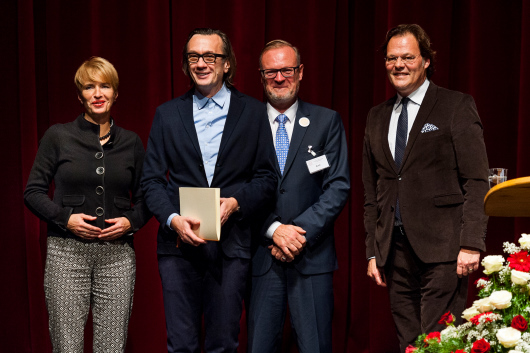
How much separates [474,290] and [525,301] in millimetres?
2314

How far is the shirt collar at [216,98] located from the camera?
257cm

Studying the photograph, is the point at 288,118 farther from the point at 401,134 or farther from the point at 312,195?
the point at 401,134

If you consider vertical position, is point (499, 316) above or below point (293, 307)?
above

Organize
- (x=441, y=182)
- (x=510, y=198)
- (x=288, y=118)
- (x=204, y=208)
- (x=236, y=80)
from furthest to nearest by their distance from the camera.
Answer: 1. (x=236, y=80)
2. (x=288, y=118)
3. (x=441, y=182)
4. (x=204, y=208)
5. (x=510, y=198)

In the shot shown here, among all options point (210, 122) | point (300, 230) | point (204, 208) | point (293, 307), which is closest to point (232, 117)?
point (210, 122)

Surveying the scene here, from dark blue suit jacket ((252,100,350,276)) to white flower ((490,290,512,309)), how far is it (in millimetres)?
1263

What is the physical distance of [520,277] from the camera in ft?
4.42

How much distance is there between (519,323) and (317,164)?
1450mm

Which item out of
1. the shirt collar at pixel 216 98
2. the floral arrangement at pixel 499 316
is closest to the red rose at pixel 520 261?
the floral arrangement at pixel 499 316

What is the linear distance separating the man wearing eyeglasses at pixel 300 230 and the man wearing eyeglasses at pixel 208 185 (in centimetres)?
15

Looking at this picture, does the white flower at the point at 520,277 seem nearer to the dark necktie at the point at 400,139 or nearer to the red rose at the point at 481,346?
the red rose at the point at 481,346

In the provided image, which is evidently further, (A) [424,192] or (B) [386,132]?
(B) [386,132]

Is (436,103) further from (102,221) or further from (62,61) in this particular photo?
(62,61)

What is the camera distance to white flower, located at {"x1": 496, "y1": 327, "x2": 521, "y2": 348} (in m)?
1.27
